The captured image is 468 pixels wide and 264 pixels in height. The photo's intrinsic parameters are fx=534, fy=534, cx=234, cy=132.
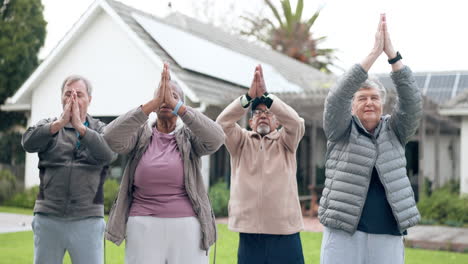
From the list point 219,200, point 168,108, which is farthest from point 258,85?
point 219,200

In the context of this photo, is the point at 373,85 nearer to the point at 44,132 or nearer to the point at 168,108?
the point at 168,108

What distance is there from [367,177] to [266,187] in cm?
82

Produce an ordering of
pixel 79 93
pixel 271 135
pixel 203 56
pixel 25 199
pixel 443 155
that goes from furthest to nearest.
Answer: pixel 443 155, pixel 203 56, pixel 25 199, pixel 271 135, pixel 79 93

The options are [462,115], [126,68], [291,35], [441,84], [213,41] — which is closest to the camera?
[462,115]

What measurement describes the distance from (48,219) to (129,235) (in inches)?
28.6

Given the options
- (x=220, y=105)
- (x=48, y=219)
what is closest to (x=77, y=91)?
(x=48, y=219)

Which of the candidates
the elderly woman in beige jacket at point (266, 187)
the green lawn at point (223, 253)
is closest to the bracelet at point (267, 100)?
the elderly woman in beige jacket at point (266, 187)

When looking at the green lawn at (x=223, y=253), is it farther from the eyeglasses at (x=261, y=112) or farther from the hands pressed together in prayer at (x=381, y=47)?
the hands pressed together in prayer at (x=381, y=47)

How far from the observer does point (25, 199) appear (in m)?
14.6

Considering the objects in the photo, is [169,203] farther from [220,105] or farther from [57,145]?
[220,105]

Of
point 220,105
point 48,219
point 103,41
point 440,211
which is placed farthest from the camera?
point 103,41

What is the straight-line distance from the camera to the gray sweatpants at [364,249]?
3182mm

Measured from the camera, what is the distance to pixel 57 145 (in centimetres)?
366

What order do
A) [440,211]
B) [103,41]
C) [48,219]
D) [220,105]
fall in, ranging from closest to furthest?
1. [48,219]
2. [440,211]
3. [220,105]
4. [103,41]
